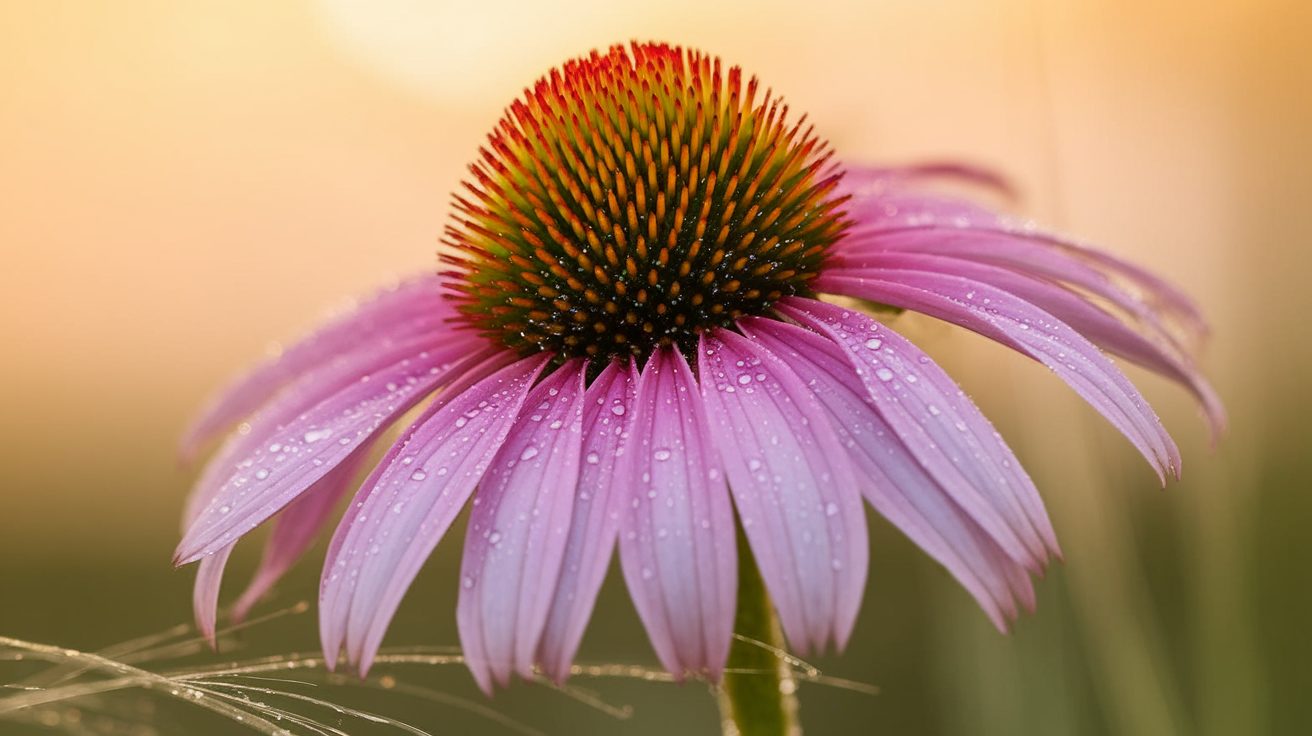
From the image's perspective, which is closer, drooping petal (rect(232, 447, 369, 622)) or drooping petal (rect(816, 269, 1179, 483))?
drooping petal (rect(816, 269, 1179, 483))

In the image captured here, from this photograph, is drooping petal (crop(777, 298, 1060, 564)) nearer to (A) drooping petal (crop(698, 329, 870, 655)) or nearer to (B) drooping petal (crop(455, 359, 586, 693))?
(A) drooping petal (crop(698, 329, 870, 655))

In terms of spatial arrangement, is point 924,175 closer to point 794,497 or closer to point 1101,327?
point 1101,327

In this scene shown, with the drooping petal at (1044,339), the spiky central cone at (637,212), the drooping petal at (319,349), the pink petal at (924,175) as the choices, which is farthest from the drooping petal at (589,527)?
the pink petal at (924,175)

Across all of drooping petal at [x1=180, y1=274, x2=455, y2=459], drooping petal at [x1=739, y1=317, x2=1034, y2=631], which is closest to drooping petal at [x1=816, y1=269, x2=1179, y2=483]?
drooping petal at [x1=739, y1=317, x2=1034, y2=631]

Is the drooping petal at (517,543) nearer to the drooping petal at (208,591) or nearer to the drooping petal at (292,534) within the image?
the drooping petal at (208,591)

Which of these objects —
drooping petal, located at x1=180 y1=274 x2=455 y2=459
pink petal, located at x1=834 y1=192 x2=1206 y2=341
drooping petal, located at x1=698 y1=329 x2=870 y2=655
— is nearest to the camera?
drooping petal, located at x1=698 y1=329 x2=870 y2=655

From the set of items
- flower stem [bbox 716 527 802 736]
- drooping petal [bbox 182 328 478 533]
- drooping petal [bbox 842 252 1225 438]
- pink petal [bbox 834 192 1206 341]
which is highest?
pink petal [bbox 834 192 1206 341]

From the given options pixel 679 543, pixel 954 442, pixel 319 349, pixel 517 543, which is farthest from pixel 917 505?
pixel 319 349
